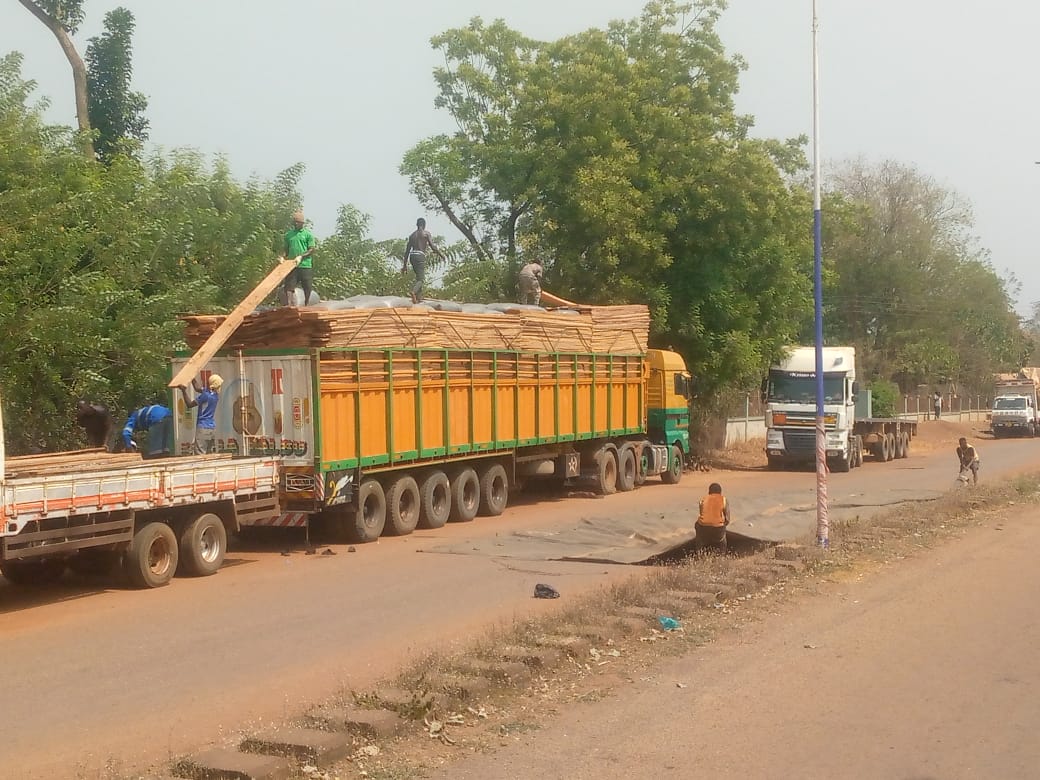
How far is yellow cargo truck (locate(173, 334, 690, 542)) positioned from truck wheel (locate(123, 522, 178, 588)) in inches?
93.6

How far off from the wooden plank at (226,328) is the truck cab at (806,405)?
1863 cm

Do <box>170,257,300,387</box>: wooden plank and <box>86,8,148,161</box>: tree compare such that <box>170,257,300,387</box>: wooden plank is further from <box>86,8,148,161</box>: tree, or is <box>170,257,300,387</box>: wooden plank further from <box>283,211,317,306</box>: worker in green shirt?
<box>86,8,148,161</box>: tree

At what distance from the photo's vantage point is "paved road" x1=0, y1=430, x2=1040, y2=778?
737 centimetres

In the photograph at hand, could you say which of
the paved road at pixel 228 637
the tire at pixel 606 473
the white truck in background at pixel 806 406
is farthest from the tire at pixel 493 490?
the white truck in background at pixel 806 406

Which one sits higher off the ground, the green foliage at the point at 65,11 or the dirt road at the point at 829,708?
the green foliage at the point at 65,11

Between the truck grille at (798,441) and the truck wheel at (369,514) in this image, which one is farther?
the truck grille at (798,441)

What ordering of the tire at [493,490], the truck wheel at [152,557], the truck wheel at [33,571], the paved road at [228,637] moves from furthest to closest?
1. the tire at [493,490]
2. the truck wheel at [33,571]
3. the truck wheel at [152,557]
4. the paved road at [228,637]

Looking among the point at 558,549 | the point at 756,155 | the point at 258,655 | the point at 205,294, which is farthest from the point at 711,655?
the point at 756,155

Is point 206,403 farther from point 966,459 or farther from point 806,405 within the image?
point 806,405

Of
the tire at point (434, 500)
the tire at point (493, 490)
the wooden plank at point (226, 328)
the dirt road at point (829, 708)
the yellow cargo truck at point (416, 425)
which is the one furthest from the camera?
the tire at point (493, 490)

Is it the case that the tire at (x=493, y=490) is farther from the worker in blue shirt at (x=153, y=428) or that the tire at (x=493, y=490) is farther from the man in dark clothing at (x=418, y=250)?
the worker in blue shirt at (x=153, y=428)

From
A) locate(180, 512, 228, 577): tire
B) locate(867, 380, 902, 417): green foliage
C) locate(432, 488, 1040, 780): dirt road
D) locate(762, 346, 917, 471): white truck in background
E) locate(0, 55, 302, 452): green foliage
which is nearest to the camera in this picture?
locate(432, 488, 1040, 780): dirt road

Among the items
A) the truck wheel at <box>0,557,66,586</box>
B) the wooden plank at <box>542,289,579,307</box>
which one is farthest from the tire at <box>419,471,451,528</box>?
the wooden plank at <box>542,289,579,307</box>

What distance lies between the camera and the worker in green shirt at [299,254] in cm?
1692
